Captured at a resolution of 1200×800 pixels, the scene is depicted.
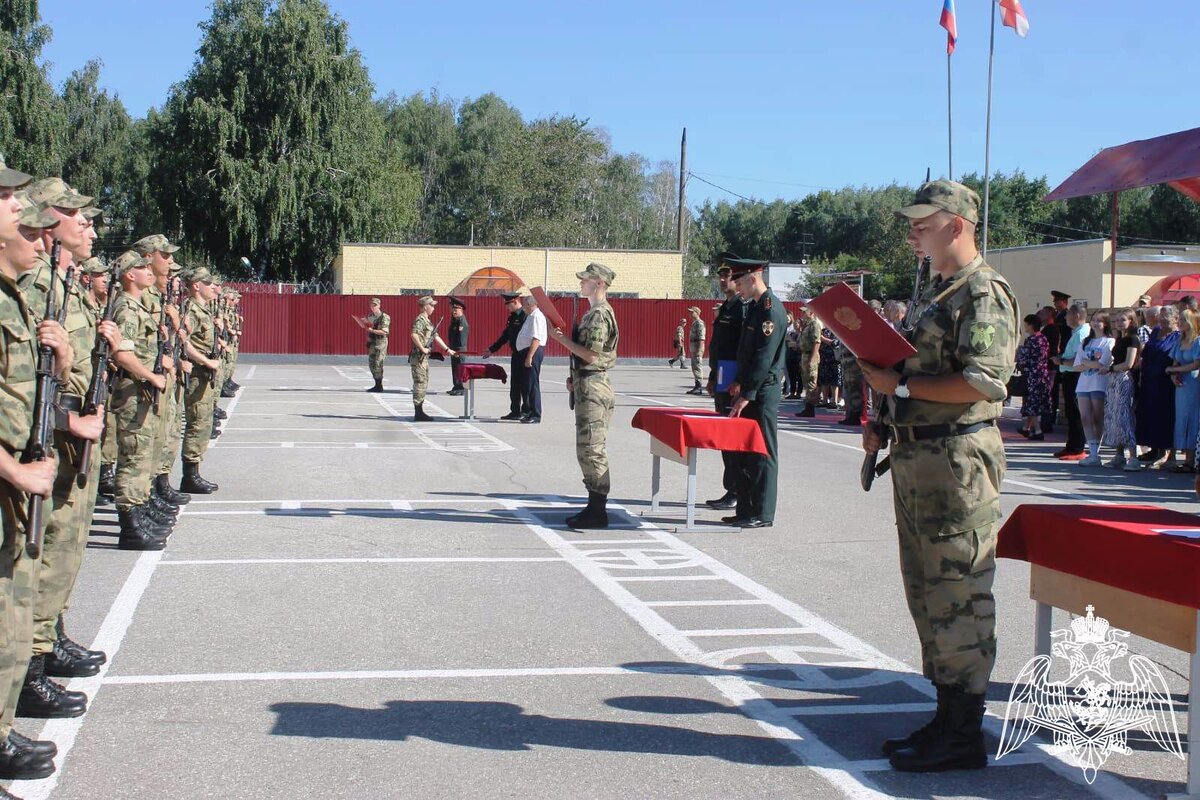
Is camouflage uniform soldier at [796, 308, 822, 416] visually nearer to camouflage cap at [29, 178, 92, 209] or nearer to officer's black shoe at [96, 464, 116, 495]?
officer's black shoe at [96, 464, 116, 495]

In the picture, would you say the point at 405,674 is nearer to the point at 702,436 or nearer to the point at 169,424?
the point at 702,436

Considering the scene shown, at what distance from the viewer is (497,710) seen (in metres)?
5.29

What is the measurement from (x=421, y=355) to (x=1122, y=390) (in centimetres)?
1079

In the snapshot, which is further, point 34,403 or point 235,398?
point 235,398

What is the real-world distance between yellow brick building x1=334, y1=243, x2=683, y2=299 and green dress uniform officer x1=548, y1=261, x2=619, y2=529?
38462 mm

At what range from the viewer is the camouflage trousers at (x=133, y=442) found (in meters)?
8.65

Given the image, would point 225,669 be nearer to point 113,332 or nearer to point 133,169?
point 113,332

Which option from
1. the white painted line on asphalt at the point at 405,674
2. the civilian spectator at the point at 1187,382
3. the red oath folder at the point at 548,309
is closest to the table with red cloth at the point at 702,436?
the red oath folder at the point at 548,309

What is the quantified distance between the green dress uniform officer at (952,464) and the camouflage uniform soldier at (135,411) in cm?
576

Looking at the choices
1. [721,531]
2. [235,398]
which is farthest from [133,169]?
[721,531]

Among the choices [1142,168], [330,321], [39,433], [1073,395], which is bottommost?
[1073,395]

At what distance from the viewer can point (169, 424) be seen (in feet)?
31.8

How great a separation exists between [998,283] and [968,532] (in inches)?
38.1

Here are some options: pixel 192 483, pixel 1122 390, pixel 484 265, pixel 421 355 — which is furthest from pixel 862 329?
pixel 484 265
